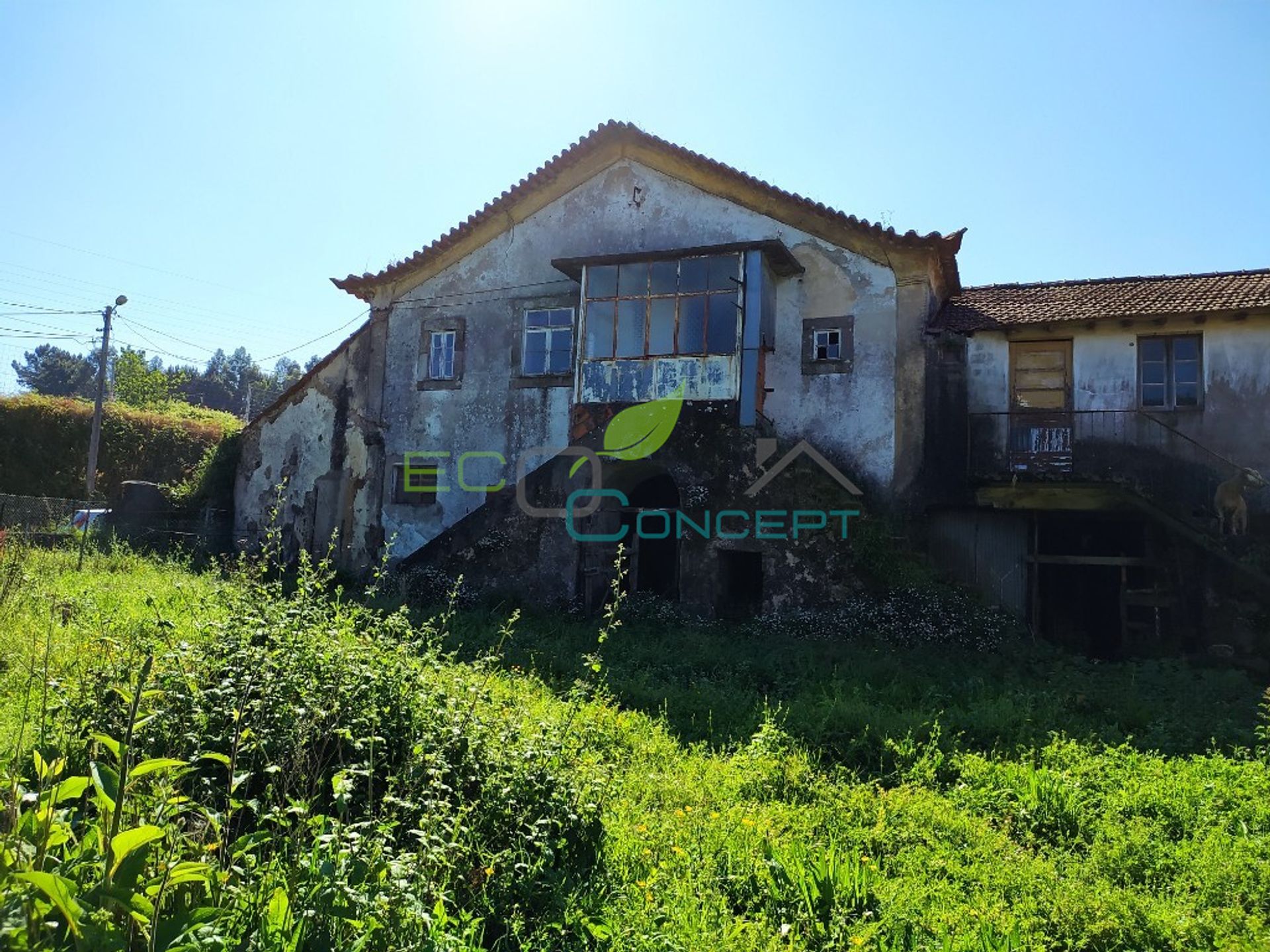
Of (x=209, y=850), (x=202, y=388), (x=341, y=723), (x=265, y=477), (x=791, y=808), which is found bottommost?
(x=791, y=808)

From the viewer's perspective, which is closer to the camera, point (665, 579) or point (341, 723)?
point (341, 723)

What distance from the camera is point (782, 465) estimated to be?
1500cm

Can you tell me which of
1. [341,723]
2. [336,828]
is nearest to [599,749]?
[341,723]

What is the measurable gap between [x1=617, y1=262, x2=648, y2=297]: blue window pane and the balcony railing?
21.7 feet

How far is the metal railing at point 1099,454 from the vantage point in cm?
1400

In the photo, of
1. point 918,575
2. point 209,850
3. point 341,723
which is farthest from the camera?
point 918,575

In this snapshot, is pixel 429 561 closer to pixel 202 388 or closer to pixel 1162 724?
pixel 1162 724

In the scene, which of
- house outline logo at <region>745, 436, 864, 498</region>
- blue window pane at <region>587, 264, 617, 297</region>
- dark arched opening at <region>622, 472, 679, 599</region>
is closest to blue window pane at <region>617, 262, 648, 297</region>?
blue window pane at <region>587, 264, 617, 297</region>

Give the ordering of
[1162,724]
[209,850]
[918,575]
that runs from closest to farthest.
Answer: [209,850] < [1162,724] < [918,575]

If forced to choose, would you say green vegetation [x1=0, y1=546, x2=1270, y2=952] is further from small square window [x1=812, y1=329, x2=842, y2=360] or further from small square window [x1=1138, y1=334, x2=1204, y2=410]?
small square window [x1=812, y1=329, x2=842, y2=360]

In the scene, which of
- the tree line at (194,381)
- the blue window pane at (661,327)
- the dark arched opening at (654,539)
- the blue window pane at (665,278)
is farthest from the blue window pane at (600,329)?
the tree line at (194,381)

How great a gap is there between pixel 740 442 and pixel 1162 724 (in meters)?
7.80

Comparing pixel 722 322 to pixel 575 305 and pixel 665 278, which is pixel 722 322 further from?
pixel 575 305

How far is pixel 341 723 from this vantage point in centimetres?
553
